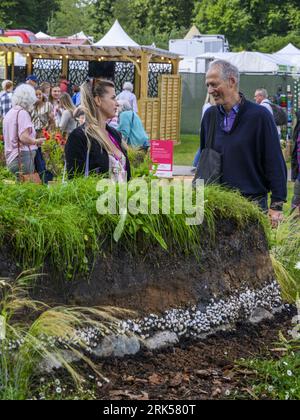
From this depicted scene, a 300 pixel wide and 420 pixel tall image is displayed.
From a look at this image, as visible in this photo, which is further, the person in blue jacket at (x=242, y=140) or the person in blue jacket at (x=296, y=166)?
the person in blue jacket at (x=296, y=166)

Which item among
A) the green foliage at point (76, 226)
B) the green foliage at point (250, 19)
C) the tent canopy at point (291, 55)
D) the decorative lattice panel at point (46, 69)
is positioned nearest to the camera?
the green foliage at point (76, 226)

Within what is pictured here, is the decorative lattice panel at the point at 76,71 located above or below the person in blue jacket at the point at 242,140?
below

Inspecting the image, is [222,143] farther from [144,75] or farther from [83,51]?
[83,51]

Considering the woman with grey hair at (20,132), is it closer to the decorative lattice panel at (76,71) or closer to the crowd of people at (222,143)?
the crowd of people at (222,143)

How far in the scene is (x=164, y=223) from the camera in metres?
5.50

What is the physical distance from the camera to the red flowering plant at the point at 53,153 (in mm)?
12813

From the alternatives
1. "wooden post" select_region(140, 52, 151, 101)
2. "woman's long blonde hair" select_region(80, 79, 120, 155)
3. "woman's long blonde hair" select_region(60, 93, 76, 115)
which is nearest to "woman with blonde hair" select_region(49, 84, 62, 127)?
"woman's long blonde hair" select_region(60, 93, 76, 115)

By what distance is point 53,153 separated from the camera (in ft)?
43.4

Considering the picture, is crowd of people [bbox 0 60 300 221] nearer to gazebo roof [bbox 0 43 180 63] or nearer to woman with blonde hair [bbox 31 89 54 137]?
woman with blonde hair [bbox 31 89 54 137]

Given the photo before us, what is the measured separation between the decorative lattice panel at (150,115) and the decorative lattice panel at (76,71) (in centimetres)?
236

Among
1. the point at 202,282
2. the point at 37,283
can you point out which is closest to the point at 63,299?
the point at 37,283

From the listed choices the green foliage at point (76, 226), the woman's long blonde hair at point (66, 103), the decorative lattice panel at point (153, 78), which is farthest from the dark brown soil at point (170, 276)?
the decorative lattice panel at point (153, 78)

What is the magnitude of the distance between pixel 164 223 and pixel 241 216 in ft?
2.53
